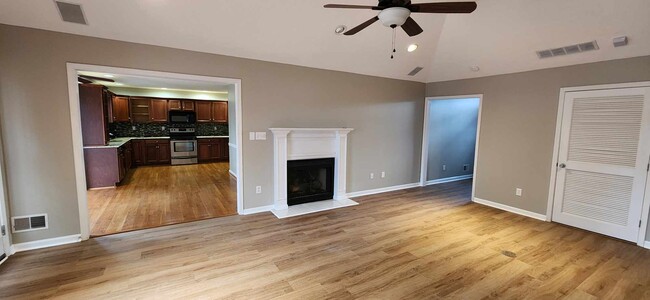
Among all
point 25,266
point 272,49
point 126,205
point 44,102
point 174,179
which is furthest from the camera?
point 174,179

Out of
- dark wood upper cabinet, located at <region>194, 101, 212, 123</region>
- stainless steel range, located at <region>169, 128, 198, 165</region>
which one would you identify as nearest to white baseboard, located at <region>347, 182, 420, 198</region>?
stainless steel range, located at <region>169, 128, 198, 165</region>

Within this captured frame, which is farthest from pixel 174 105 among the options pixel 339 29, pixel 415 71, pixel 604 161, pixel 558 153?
pixel 604 161

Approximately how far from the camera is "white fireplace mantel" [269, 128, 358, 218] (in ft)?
13.8

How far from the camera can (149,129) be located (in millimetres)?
8383

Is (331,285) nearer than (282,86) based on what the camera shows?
Yes

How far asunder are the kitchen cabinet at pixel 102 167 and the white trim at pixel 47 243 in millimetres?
2741

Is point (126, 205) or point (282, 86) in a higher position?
point (282, 86)

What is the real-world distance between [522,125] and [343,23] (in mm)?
3329

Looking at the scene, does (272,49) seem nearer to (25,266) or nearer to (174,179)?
(25,266)

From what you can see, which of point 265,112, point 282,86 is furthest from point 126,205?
point 282,86

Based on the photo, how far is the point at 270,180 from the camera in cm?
431

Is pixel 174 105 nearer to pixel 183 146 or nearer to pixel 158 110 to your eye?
pixel 158 110

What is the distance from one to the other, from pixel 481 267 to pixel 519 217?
2121mm

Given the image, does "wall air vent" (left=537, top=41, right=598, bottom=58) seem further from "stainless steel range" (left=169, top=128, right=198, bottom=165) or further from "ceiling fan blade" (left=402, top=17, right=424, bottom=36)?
"stainless steel range" (left=169, top=128, right=198, bottom=165)
